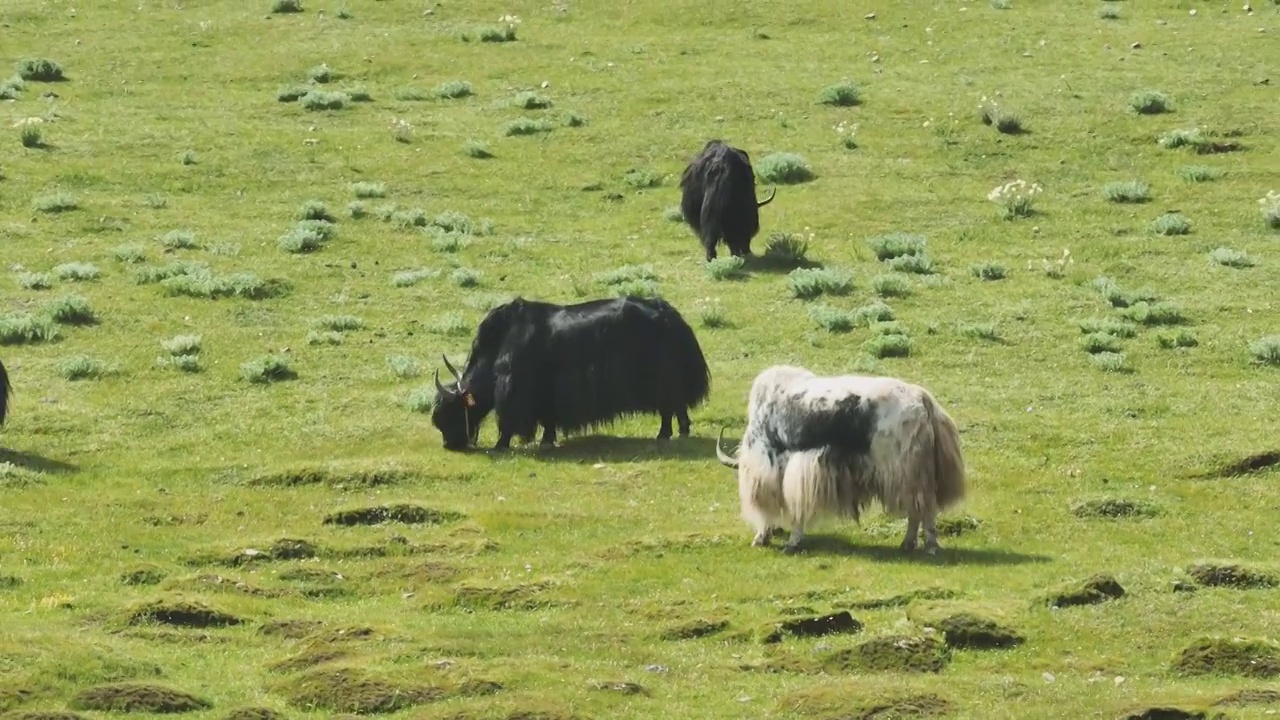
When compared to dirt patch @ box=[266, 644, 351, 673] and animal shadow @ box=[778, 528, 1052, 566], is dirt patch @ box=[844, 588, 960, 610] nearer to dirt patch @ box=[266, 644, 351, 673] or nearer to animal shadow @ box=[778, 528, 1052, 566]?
animal shadow @ box=[778, 528, 1052, 566]

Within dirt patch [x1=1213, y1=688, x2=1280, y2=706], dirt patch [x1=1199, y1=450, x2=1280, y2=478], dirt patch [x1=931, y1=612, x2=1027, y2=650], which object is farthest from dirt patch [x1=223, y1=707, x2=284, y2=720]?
dirt patch [x1=1199, y1=450, x2=1280, y2=478]

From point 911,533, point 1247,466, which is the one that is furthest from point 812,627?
point 1247,466

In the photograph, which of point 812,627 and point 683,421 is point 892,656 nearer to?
point 812,627

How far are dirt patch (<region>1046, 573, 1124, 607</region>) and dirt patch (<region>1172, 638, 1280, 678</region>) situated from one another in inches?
64.9

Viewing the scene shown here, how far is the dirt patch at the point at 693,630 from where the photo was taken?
14.8m

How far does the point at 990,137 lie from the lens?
3959cm

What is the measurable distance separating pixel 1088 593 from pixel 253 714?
20.4 ft

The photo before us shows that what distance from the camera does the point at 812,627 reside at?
47.6 ft

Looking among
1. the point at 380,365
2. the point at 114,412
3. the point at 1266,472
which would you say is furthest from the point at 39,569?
the point at 1266,472

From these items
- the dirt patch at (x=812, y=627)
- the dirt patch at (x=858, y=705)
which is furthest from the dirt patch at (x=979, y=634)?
the dirt patch at (x=858, y=705)

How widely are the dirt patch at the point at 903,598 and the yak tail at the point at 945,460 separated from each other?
1.81 metres

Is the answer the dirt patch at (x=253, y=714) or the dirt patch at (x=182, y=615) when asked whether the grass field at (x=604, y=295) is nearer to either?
the dirt patch at (x=182, y=615)

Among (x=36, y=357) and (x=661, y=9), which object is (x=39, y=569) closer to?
(x=36, y=357)

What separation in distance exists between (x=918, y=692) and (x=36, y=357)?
1750 centimetres
